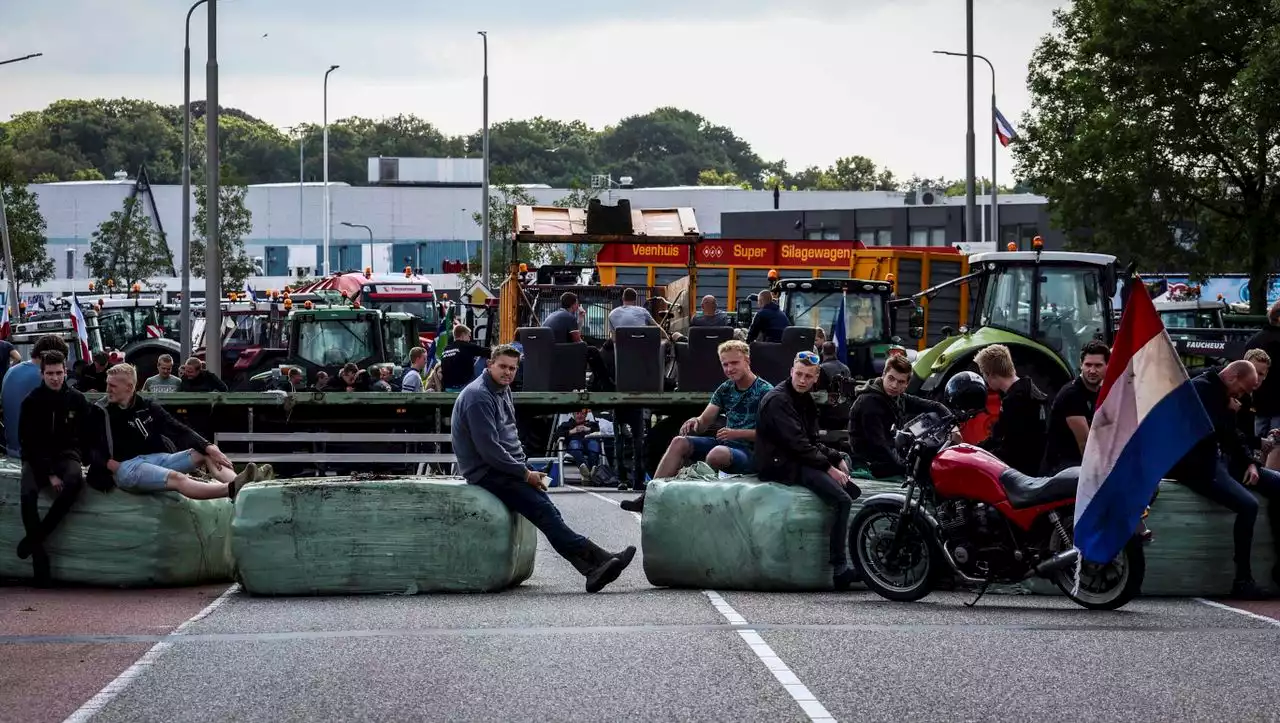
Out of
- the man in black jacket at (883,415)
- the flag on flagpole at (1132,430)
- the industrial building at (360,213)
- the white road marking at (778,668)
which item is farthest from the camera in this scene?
the industrial building at (360,213)

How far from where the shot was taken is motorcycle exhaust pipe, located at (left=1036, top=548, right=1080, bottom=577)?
40.4ft

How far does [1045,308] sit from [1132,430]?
36.0 ft

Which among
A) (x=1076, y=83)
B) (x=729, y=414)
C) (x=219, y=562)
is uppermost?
(x=1076, y=83)

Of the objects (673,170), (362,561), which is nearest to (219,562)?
→ (362,561)

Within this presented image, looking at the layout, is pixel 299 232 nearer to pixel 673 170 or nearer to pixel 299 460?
pixel 673 170

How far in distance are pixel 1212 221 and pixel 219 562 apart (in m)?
28.3

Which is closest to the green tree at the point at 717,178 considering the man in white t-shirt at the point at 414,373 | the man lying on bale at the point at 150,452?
the man in white t-shirt at the point at 414,373

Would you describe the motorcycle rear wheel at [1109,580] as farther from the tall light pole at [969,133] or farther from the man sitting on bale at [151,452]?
the tall light pole at [969,133]

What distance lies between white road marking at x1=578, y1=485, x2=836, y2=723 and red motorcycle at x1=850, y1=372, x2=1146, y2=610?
1.14 metres

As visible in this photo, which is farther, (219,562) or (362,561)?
(219,562)

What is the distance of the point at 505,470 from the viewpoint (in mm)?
13805

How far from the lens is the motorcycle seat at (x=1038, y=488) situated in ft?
41.1

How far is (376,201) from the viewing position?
378ft

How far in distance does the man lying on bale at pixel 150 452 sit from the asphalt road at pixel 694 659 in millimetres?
1286
